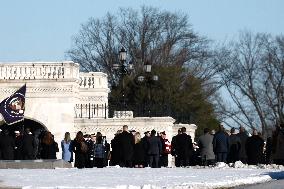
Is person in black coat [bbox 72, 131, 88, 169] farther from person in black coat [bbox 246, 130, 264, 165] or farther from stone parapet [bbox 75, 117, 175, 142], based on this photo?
stone parapet [bbox 75, 117, 175, 142]

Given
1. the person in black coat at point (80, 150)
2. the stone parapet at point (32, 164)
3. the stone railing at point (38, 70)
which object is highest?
the stone railing at point (38, 70)

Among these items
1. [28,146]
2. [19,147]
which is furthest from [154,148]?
[19,147]

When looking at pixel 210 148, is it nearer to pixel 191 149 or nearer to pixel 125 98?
pixel 191 149

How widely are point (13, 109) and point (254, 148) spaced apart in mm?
8779

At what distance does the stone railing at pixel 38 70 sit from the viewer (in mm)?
50312

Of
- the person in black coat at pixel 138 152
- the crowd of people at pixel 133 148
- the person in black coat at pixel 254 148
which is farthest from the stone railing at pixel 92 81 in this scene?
the person in black coat at pixel 138 152

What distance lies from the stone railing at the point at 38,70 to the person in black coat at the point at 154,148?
1389 cm

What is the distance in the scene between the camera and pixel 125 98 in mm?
64250

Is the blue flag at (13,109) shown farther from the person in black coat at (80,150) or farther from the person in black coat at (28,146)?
the person in black coat at (80,150)

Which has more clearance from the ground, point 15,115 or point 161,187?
point 15,115

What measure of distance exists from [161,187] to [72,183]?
2066mm

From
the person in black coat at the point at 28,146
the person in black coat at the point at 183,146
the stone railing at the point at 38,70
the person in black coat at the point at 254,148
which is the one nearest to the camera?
the person in black coat at the point at 28,146

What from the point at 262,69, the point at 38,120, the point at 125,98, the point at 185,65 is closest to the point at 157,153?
the point at 38,120

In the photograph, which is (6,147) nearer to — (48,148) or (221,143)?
(48,148)
